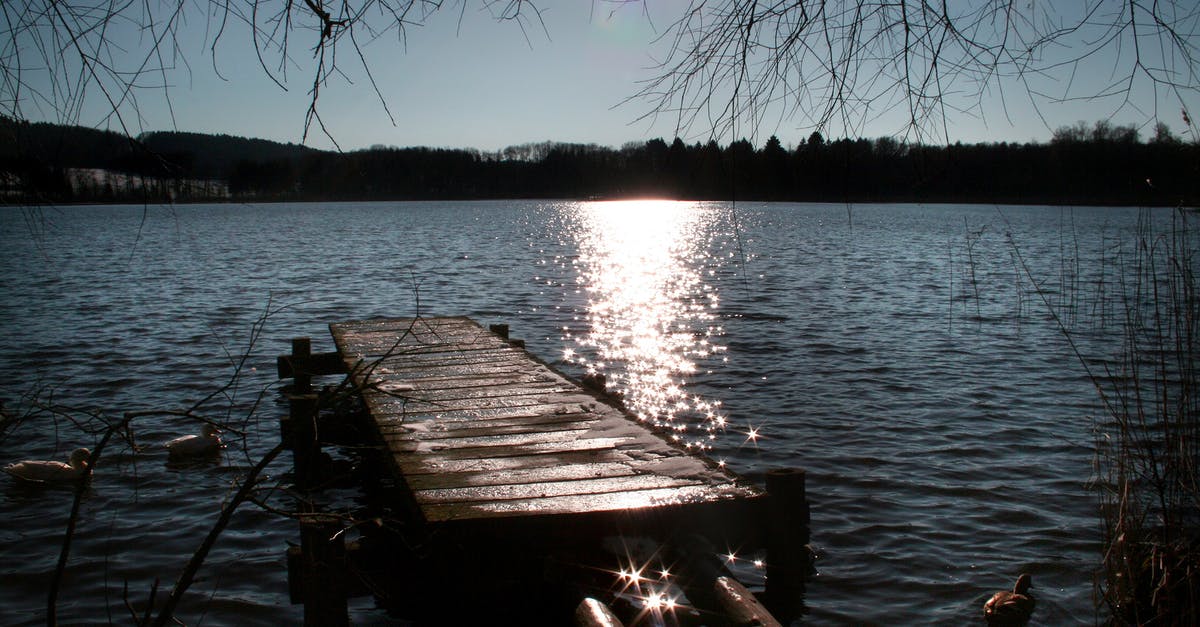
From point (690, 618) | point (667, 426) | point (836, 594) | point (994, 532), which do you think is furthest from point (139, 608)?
point (994, 532)

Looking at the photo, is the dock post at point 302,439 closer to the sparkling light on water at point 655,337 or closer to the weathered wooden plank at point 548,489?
the weathered wooden plank at point 548,489

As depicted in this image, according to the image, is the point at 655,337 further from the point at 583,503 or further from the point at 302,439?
the point at 583,503

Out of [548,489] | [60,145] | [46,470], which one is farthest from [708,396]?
[60,145]

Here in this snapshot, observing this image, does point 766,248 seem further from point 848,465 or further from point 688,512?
point 688,512

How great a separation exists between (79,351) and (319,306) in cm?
670

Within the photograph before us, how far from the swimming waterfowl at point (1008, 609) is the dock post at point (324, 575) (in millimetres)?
4101

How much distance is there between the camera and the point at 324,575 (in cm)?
451

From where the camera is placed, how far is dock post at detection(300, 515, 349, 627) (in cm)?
448

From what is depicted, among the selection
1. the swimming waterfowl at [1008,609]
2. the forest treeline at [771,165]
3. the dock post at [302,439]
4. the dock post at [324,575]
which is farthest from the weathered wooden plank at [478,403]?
the swimming waterfowl at [1008,609]

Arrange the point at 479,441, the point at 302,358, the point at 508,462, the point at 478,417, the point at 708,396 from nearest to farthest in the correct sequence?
1. the point at 508,462
2. the point at 479,441
3. the point at 478,417
4. the point at 302,358
5. the point at 708,396

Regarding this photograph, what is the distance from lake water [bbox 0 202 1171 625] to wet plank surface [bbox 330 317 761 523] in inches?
45.8

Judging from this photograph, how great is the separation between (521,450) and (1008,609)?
132 inches

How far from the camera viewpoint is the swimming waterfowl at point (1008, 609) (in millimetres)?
5727

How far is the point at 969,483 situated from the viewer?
8.45 metres
